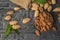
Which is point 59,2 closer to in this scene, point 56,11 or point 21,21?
point 56,11

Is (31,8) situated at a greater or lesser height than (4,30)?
greater

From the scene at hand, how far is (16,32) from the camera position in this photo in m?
1.09

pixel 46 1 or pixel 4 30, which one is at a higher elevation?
pixel 46 1

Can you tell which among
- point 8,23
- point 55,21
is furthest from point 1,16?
point 55,21

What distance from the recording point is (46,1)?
1142mm

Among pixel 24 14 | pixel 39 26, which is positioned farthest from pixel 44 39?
pixel 24 14

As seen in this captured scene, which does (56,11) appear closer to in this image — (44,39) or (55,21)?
(55,21)

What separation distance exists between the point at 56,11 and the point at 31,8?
146 millimetres

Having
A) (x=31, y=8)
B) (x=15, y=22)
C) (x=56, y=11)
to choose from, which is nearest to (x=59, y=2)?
(x=56, y=11)

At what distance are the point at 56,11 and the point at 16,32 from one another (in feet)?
0.86

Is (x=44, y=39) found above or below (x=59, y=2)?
below

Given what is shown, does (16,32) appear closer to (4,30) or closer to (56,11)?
(4,30)

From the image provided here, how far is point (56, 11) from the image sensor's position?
3.74ft

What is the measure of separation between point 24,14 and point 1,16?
0.13 metres
